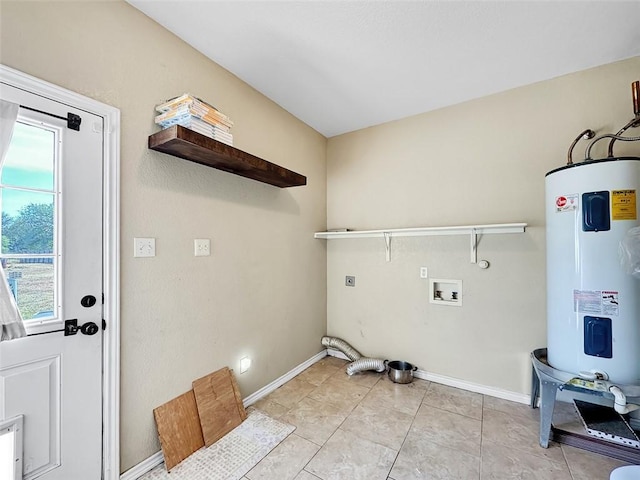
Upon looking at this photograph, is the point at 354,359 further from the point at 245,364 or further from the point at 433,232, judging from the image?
the point at 433,232

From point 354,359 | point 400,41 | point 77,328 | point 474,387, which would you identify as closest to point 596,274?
point 474,387

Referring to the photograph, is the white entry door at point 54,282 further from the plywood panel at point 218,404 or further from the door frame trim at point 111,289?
the plywood panel at point 218,404

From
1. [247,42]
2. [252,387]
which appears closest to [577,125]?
[247,42]

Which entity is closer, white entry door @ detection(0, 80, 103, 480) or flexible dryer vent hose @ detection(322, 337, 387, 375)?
white entry door @ detection(0, 80, 103, 480)

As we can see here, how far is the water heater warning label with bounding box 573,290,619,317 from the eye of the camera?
1618 millimetres

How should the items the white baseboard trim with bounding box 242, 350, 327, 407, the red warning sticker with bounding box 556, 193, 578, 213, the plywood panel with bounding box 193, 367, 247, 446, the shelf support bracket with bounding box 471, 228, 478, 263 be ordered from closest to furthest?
the red warning sticker with bounding box 556, 193, 578, 213
the plywood panel with bounding box 193, 367, 247, 446
the white baseboard trim with bounding box 242, 350, 327, 407
the shelf support bracket with bounding box 471, 228, 478, 263

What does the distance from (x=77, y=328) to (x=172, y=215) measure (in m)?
0.77

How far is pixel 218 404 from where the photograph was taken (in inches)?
76.6

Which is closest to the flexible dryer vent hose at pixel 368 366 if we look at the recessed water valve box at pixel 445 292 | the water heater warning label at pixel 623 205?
the recessed water valve box at pixel 445 292

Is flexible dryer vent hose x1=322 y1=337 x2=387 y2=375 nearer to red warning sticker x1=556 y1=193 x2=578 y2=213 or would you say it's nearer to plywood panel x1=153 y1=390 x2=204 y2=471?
plywood panel x1=153 y1=390 x2=204 y2=471

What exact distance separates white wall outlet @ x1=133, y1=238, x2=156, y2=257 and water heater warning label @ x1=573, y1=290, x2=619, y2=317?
8.66 ft

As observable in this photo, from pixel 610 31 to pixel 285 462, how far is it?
3.37 meters

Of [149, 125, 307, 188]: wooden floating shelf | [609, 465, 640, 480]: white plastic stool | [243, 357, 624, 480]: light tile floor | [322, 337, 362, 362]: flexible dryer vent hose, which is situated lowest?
[243, 357, 624, 480]: light tile floor

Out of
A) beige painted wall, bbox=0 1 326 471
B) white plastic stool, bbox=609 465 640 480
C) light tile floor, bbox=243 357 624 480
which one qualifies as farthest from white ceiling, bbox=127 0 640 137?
light tile floor, bbox=243 357 624 480
